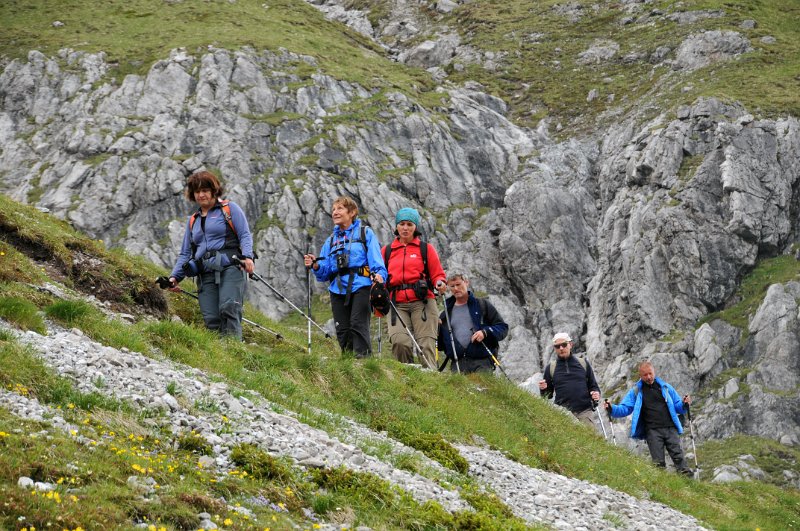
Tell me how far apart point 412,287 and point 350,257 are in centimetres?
237

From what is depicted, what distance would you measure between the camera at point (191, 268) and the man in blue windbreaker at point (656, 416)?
Result: 1121cm

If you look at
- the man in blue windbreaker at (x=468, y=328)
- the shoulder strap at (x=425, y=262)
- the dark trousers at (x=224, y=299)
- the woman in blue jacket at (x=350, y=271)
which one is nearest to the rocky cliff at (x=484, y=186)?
the man in blue windbreaker at (x=468, y=328)

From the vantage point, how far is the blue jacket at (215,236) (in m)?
13.6

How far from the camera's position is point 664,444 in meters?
18.7

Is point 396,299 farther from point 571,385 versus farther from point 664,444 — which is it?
point 664,444

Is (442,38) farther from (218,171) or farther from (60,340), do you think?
(60,340)

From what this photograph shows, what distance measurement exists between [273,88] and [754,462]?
58.0 meters

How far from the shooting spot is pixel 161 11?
300 ft

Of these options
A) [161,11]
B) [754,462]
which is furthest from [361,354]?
[161,11]

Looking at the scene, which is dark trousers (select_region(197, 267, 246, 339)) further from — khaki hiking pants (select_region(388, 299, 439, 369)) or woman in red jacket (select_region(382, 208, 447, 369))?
khaki hiking pants (select_region(388, 299, 439, 369))

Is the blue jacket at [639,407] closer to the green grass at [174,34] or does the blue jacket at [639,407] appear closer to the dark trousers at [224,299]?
the dark trousers at [224,299]

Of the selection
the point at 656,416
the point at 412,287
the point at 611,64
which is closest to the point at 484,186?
the point at 611,64

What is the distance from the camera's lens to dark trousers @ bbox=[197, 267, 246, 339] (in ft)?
44.1

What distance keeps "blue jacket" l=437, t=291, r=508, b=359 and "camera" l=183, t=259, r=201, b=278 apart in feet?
21.8
